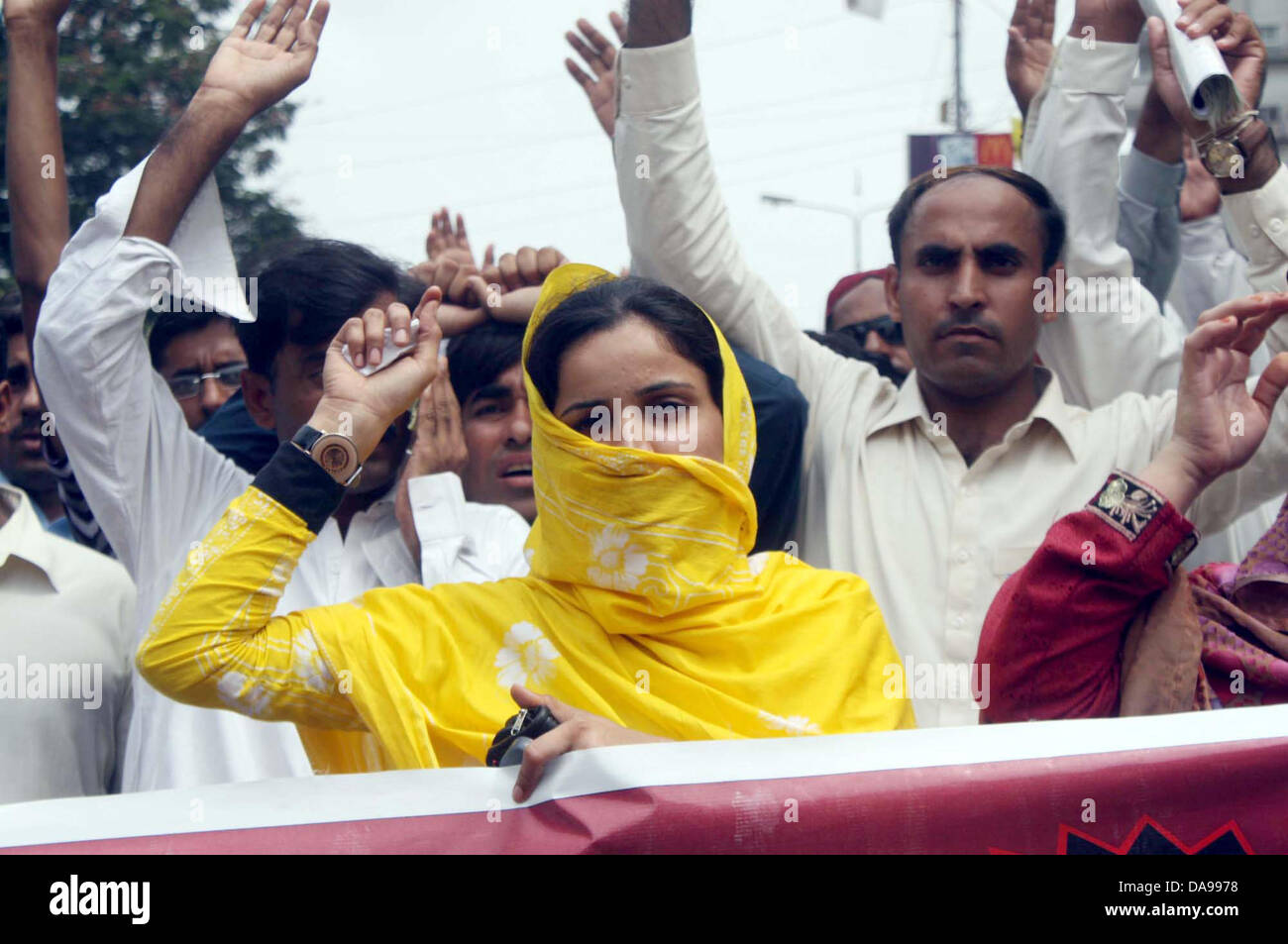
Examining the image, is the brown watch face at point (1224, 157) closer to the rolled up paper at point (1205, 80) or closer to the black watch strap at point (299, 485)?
the rolled up paper at point (1205, 80)

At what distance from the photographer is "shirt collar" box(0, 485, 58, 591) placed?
10.1ft

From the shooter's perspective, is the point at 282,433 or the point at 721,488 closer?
the point at 721,488

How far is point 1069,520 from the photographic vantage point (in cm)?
235

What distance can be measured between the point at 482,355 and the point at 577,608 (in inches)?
53.3

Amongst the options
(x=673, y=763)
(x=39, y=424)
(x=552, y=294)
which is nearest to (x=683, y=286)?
(x=552, y=294)

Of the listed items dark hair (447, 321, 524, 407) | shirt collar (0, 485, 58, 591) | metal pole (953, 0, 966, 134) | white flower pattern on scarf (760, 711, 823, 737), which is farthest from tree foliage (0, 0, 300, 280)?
metal pole (953, 0, 966, 134)

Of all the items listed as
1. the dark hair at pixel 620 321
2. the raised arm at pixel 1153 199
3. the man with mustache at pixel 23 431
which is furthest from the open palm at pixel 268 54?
the raised arm at pixel 1153 199

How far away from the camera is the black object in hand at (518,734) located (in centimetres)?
214

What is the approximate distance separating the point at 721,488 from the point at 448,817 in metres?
0.72

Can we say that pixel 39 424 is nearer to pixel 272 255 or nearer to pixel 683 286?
pixel 272 255

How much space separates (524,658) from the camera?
2475 mm

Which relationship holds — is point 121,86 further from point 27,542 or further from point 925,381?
point 925,381

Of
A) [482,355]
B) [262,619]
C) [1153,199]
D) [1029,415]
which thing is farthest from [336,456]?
[1153,199]

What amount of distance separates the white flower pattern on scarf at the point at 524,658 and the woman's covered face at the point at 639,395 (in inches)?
13.8
